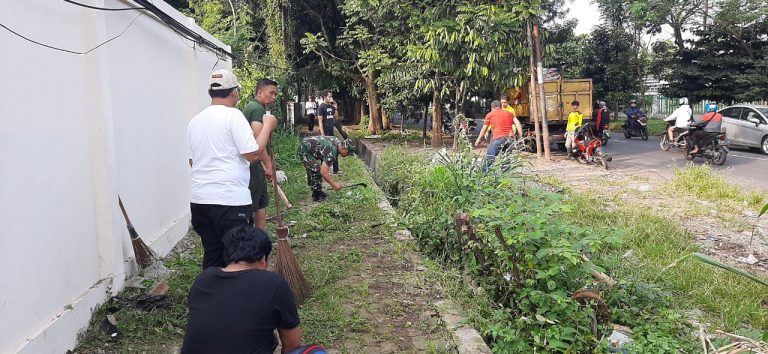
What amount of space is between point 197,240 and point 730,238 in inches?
218

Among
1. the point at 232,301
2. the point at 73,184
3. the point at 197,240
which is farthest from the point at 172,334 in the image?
the point at 197,240

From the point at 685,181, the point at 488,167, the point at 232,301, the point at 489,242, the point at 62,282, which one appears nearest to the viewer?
the point at 232,301


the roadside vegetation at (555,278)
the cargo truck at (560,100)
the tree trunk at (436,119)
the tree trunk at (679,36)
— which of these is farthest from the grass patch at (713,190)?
the tree trunk at (679,36)

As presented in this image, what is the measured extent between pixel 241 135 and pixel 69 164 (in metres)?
1.01

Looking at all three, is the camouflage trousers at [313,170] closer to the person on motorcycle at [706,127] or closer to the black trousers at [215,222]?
the black trousers at [215,222]

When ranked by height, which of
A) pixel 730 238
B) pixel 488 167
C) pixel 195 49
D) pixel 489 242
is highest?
pixel 195 49

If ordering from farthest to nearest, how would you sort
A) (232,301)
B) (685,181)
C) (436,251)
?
(685,181)
(436,251)
(232,301)

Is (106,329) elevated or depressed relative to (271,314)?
depressed

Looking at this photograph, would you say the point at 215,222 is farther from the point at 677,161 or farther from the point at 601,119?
the point at 601,119

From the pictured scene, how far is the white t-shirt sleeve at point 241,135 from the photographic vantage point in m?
3.49

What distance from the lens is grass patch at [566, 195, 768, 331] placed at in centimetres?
393

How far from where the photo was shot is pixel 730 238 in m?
5.89

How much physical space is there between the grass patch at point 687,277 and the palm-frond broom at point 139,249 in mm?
3599

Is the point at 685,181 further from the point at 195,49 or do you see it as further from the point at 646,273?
the point at 195,49
